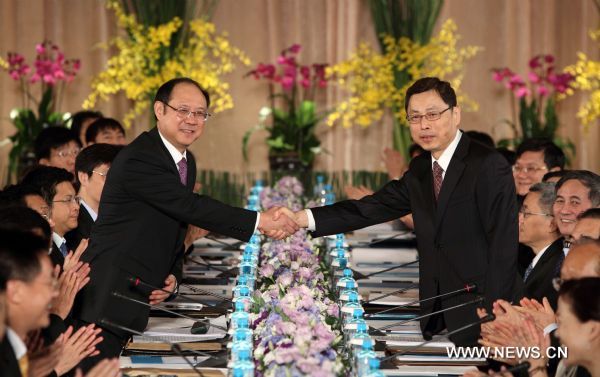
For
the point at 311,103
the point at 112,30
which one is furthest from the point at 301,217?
the point at 112,30

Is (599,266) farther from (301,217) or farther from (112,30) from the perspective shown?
(112,30)

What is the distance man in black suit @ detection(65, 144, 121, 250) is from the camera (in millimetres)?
4652

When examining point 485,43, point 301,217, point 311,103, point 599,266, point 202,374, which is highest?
point 485,43

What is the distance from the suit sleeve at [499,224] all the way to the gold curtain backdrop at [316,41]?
17.0 ft

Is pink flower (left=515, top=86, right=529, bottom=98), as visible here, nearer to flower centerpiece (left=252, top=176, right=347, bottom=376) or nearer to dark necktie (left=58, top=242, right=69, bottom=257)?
flower centerpiece (left=252, top=176, right=347, bottom=376)

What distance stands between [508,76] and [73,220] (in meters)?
4.69

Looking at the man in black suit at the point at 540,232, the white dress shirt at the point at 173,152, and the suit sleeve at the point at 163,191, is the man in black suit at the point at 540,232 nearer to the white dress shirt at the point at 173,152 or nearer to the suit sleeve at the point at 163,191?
the suit sleeve at the point at 163,191

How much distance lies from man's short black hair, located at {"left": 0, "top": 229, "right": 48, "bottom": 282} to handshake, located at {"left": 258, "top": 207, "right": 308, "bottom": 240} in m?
1.74

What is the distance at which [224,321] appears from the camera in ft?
12.8

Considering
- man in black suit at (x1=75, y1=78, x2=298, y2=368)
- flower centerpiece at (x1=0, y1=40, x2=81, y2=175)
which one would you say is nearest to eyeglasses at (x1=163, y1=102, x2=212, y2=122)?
man in black suit at (x1=75, y1=78, x2=298, y2=368)

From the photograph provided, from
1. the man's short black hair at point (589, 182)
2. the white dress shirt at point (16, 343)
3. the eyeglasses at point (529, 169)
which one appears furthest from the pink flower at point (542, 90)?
the white dress shirt at point (16, 343)

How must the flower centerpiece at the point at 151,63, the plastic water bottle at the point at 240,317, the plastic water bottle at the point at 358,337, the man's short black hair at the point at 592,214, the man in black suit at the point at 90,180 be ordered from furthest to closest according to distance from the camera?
the flower centerpiece at the point at 151,63 < the man in black suit at the point at 90,180 < the man's short black hair at the point at 592,214 < the plastic water bottle at the point at 240,317 < the plastic water bottle at the point at 358,337

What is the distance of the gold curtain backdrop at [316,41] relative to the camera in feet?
29.1

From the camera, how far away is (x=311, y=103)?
805 cm
